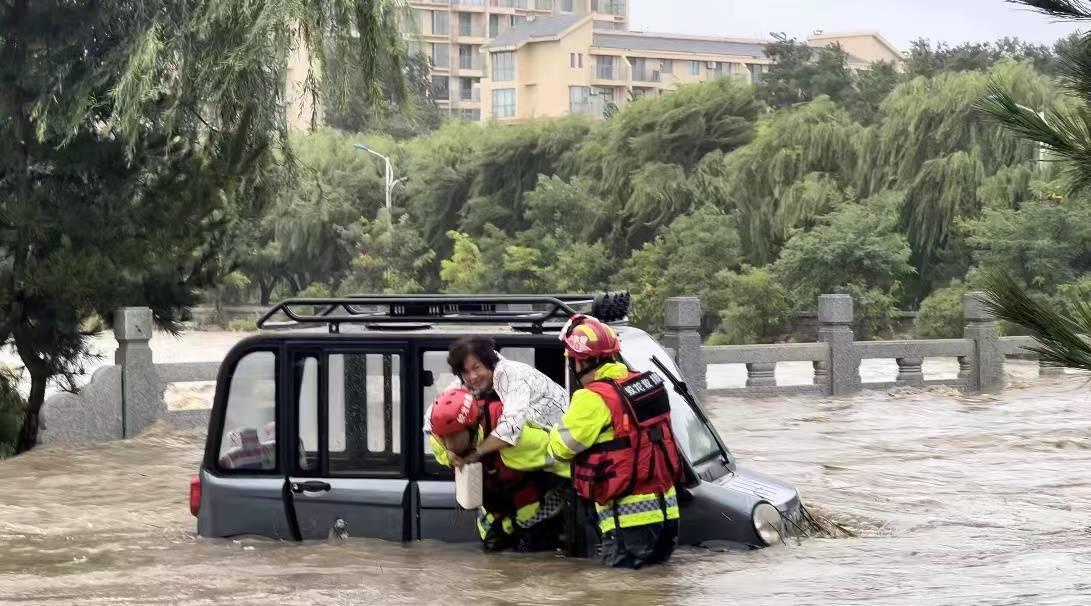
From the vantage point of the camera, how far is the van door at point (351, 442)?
9031mm

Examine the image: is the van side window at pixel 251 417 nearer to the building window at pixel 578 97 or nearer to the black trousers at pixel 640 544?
the black trousers at pixel 640 544

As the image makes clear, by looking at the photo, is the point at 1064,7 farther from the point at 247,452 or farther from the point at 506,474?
the point at 247,452

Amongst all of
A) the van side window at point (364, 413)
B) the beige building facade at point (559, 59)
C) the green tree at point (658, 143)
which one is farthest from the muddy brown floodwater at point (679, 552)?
→ the beige building facade at point (559, 59)

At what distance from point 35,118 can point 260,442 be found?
28.5ft

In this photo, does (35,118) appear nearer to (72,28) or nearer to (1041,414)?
(72,28)

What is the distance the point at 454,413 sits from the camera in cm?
833

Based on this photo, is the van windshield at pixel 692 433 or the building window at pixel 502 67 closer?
the van windshield at pixel 692 433

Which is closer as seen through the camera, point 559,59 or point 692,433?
point 692,433

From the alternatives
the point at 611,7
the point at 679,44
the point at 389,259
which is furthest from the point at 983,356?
the point at 611,7

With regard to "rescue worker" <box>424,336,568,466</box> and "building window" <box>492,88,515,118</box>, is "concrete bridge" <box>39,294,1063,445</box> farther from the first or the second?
"building window" <box>492,88,515,118</box>

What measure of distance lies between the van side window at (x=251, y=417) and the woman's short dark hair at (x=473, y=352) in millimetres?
1272

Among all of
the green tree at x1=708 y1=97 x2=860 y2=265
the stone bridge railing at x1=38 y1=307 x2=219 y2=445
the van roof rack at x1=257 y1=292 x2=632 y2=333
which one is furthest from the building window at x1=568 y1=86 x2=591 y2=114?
the van roof rack at x1=257 y1=292 x2=632 y2=333

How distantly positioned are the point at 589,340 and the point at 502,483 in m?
1.03

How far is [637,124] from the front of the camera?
5572 centimetres
